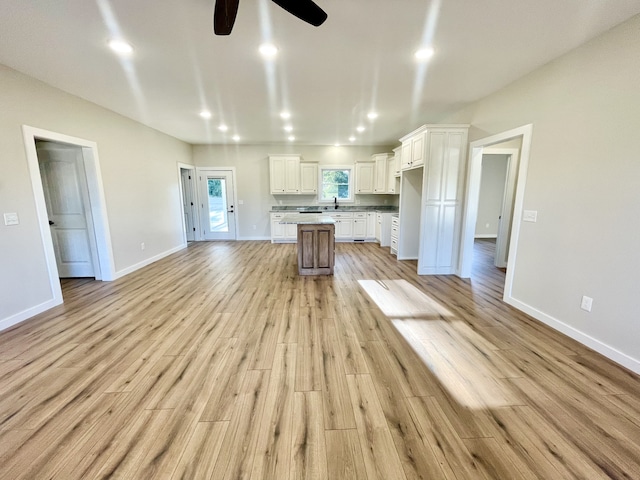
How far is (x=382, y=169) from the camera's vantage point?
22.6 ft

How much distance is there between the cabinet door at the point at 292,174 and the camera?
6961 mm

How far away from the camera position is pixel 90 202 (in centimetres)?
393

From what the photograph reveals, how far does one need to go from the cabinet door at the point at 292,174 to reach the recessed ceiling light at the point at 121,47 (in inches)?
182

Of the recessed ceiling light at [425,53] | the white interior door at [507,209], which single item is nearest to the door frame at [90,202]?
the recessed ceiling light at [425,53]

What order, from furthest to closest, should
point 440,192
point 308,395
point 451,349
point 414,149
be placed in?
point 414,149
point 440,192
point 451,349
point 308,395

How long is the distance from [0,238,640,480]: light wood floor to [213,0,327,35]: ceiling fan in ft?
8.20

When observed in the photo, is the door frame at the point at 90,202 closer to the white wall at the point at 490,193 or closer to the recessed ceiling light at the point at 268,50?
the recessed ceiling light at the point at 268,50

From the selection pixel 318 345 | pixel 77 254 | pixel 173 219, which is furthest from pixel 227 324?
pixel 173 219

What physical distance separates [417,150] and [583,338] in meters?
3.31

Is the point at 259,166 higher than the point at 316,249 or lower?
higher

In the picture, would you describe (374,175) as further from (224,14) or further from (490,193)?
(224,14)

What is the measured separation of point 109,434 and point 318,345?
1501 millimetres

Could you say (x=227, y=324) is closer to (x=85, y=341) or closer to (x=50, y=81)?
(x=85, y=341)

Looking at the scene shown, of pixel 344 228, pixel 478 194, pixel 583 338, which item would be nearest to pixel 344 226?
pixel 344 228
